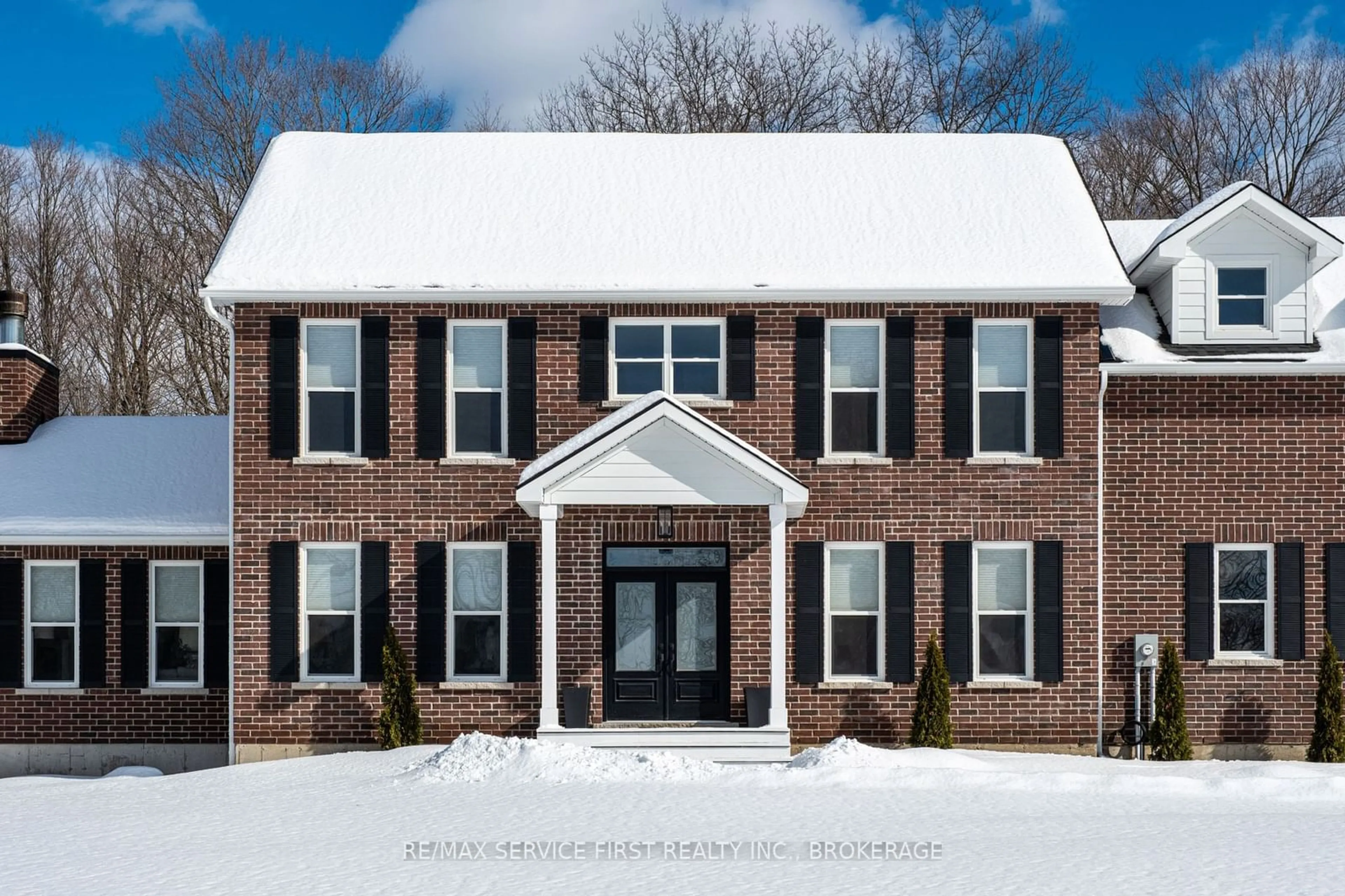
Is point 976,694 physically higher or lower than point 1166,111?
lower

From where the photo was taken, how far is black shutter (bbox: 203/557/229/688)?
15602 millimetres

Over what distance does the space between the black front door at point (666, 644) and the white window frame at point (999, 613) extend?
3025 mm

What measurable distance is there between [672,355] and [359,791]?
625 centimetres

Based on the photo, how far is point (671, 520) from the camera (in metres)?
14.9

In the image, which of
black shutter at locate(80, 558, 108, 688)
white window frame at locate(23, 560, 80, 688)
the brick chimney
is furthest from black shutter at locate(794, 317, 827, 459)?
the brick chimney

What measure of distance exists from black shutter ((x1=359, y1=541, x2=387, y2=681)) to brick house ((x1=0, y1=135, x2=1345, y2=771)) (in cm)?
3

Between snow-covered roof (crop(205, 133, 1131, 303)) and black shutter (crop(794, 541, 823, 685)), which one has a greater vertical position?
snow-covered roof (crop(205, 133, 1131, 303))

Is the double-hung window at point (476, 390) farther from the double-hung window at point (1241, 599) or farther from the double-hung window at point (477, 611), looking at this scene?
the double-hung window at point (1241, 599)

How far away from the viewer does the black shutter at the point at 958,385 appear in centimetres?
1498

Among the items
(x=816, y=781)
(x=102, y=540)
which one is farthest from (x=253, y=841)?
(x=102, y=540)

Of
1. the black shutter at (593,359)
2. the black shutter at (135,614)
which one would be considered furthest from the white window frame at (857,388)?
the black shutter at (135,614)

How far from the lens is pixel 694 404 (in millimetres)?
15000

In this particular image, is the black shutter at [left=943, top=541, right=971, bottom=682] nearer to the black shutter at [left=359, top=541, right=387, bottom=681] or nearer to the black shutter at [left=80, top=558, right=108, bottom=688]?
the black shutter at [left=359, top=541, right=387, bottom=681]

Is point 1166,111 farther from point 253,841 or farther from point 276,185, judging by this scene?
point 253,841
